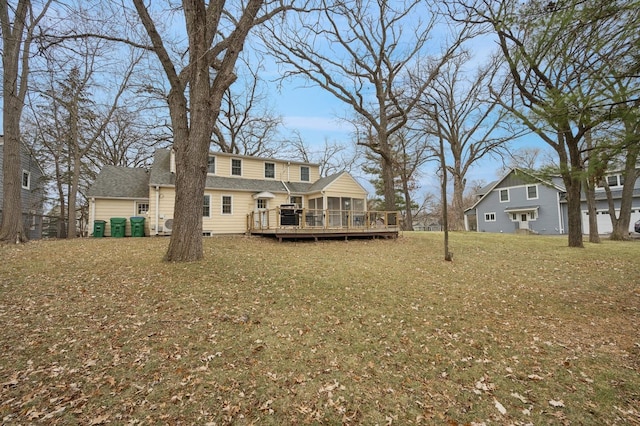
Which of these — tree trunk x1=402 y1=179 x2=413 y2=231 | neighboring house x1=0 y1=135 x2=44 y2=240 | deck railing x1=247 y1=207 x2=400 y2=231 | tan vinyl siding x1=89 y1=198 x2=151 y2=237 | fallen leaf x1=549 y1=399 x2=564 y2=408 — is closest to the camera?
fallen leaf x1=549 y1=399 x2=564 y2=408

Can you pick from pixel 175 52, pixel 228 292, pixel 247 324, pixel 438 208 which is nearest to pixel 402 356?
pixel 247 324

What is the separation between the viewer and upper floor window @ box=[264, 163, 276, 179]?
17844 mm

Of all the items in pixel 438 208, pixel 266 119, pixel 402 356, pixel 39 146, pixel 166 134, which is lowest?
pixel 402 356

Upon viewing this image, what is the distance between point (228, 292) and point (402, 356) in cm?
334

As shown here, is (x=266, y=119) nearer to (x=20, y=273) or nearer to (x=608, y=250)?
(x=20, y=273)

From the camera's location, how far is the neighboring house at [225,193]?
48.0 feet

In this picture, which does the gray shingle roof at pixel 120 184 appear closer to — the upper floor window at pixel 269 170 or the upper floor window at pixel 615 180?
the upper floor window at pixel 269 170

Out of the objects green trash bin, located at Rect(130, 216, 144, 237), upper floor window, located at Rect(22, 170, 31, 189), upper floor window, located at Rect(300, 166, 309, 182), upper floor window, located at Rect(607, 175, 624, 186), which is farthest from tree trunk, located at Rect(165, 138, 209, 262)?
upper floor window, located at Rect(607, 175, 624, 186)

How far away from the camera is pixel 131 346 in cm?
367

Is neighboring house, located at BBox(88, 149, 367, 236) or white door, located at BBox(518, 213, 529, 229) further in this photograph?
white door, located at BBox(518, 213, 529, 229)

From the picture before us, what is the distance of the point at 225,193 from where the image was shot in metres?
15.8

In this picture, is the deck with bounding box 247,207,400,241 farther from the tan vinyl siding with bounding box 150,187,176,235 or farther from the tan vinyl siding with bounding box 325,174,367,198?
the tan vinyl siding with bounding box 150,187,176,235

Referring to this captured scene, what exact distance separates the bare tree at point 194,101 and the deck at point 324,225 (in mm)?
5050

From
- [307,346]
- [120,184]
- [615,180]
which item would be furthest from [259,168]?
[615,180]
